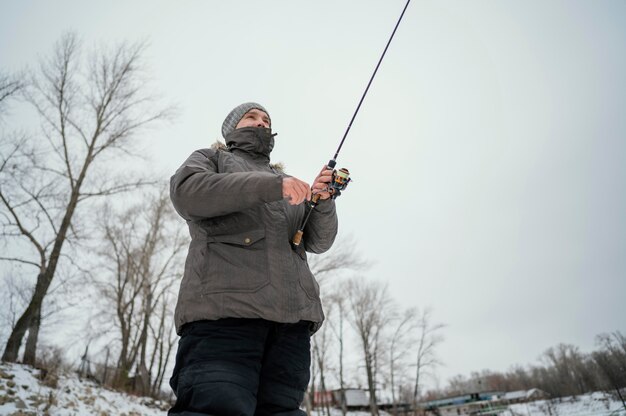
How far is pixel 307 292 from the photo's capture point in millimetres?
1567

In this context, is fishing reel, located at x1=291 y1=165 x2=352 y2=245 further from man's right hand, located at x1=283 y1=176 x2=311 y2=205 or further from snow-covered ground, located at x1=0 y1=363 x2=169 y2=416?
snow-covered ground, located at x1=0 y1=363 x2=169 y2=416

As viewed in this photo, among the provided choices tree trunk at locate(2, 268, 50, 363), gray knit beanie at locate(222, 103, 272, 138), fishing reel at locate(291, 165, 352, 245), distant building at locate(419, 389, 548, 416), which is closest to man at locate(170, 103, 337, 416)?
fishing reel at locate(291, 165, 352, 245)

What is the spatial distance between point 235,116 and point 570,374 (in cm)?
8077

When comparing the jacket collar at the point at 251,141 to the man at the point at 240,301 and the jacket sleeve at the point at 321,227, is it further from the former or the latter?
the jacket sleeve at the point at 321,227

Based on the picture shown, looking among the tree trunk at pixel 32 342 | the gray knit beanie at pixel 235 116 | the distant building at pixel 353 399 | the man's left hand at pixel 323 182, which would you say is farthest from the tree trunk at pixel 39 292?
the distant building at pixel 353 399

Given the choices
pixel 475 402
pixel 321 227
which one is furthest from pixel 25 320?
pixel 475 402

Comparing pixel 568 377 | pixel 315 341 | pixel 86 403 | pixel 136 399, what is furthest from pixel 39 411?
pixel 568 377

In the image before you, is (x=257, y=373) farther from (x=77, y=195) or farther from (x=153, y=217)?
(x=153, y=217)

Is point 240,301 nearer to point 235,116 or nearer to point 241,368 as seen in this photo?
point 241,368

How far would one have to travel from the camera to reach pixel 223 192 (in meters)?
1.38

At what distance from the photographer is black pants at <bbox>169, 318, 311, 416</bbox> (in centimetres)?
116

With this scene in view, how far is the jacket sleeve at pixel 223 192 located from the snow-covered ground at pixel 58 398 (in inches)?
257

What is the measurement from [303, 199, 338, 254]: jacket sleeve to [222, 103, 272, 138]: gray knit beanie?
0.76 metres

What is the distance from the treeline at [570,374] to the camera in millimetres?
33781
